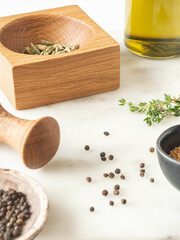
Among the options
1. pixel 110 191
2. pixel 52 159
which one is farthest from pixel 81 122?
pixel 110 191

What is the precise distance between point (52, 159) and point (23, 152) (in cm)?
11

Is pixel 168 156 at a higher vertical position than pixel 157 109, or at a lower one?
higher

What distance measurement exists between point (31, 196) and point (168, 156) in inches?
10.6

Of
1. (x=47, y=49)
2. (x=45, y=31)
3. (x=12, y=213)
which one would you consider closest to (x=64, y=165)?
(x=12, y=213)

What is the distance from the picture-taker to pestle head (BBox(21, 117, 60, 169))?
44.7 inches

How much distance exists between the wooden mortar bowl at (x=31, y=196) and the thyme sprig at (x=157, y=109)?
0.36 m

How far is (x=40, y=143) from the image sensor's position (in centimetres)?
116

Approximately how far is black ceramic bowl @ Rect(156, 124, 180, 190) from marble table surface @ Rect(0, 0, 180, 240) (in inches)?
3.3

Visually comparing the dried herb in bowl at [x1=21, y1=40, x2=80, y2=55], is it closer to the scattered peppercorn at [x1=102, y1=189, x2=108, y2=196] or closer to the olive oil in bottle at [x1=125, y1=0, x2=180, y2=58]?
the olive oil in bottle at [x1=125, y1=0, x2=180, y2=58]

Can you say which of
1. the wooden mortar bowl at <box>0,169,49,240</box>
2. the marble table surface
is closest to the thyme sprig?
the marble table surface

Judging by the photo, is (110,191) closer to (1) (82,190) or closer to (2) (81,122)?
(1) (82,190)

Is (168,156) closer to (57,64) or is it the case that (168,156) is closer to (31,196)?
(31,196)

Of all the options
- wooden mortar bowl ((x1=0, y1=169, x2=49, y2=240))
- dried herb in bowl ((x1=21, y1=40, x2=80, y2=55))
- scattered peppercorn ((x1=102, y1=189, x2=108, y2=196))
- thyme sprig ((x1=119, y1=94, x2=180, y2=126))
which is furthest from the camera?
dried herb in bowl ((x1=21, y1=40, x2=80, y2=55))

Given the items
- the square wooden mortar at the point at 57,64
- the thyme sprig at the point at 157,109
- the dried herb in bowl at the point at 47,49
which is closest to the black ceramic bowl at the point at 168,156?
the thyme sprig at the point at 157,109
